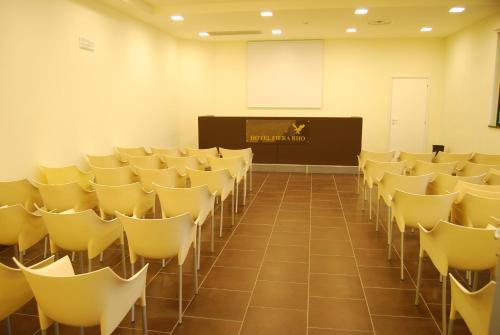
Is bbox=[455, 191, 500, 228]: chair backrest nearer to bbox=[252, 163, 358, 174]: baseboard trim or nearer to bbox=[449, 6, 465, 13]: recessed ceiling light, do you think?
bbox=[449, 6, 465, 13]: recessed ceiling light

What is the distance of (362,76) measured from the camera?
10.8 metres

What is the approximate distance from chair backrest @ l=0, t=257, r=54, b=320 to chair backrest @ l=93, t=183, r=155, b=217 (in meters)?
1.61

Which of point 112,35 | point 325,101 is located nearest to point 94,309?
point 112,35

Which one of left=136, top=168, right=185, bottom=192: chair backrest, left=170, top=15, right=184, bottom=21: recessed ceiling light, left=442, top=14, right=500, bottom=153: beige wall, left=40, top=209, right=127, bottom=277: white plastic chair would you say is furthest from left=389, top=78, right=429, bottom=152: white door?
left=40, top=209, right=127, bottom=277: white plastic chair

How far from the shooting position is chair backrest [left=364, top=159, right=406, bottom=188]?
556 cm

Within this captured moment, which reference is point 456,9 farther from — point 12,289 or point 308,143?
point 12,289

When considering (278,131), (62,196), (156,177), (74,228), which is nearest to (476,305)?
(74,228)

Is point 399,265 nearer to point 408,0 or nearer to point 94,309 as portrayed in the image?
point 94,309

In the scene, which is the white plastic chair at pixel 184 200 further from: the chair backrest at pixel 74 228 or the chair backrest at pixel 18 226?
the chair backrest at pixel 18 226

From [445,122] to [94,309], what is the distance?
10248 mm

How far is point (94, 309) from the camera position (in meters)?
2.06

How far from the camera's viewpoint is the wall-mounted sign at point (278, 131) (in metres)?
9.23

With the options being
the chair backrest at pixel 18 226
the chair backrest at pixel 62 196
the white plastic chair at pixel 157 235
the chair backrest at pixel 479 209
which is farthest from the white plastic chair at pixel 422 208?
the chair backrest at pixel 18 226

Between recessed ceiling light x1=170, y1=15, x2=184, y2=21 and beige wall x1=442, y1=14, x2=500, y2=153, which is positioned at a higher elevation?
recessed ceiling light x1=170, y1=15, x2=184, y2=21
